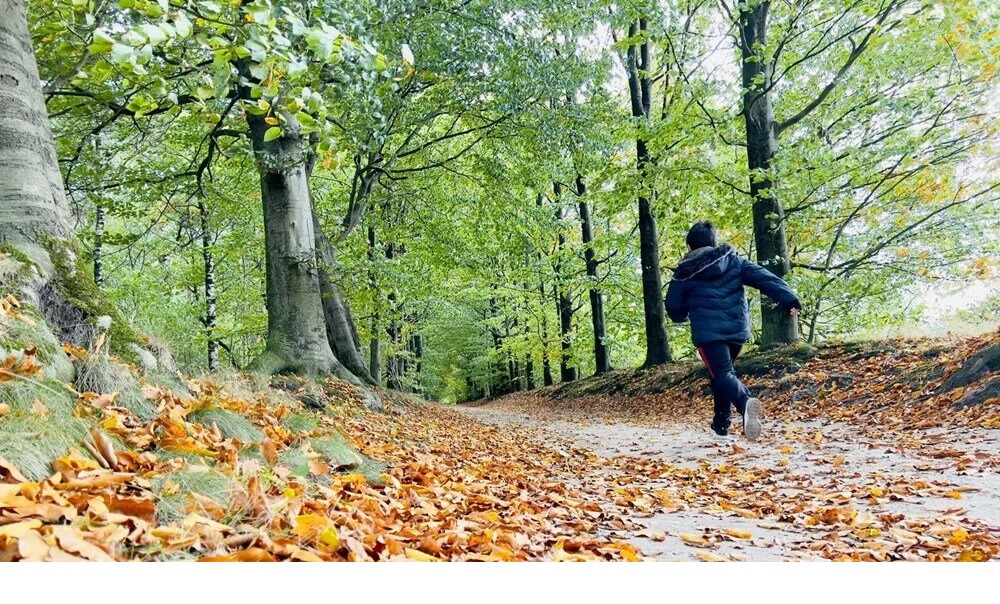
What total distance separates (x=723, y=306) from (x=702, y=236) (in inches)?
29.7

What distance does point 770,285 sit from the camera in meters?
5.32

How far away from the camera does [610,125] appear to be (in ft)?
34.3

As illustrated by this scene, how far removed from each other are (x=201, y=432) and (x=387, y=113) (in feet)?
21.8

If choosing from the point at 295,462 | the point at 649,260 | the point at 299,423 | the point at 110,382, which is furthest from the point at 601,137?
the point at 110,382

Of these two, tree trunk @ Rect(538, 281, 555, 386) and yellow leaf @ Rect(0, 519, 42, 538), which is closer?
yellow leaf @ Rect(0, 519, 42, 538)

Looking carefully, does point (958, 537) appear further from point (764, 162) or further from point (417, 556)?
point (764, 162)

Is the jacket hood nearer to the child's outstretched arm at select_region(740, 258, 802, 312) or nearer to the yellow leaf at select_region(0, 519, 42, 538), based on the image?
the child's outstretched arm at select_region(740, 258, 802, 312)

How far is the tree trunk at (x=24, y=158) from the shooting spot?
11.5 feet

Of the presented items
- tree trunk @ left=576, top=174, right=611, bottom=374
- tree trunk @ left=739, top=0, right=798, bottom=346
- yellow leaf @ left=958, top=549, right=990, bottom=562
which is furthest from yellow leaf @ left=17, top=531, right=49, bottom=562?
tree trunk @ left=576, top=174, right=611, bottom=374

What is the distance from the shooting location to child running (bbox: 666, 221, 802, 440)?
17.6 ft

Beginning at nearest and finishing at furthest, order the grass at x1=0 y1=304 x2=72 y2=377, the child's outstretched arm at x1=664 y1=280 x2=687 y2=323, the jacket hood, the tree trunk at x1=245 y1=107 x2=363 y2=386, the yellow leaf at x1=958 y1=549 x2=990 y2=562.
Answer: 1. the yellow leaf at x1=958 y1=549 x2=990 y2=562
2. the grass at x1=0 y1=304 x2=72 y2=377
3. the jacket hood
4. the child's outstretched arm at x1=664 y1=280 x2=687 y2=323
5. the tree trunk at x1=245 y1=107 x2=363 y2=386

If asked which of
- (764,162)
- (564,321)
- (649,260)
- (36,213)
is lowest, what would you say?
(36,213)

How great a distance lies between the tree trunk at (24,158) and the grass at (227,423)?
50.1 inches

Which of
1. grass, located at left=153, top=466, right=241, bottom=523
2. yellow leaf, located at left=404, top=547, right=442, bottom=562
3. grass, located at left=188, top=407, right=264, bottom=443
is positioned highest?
grass, located at left=188, top=407, right=264, bottom=443
